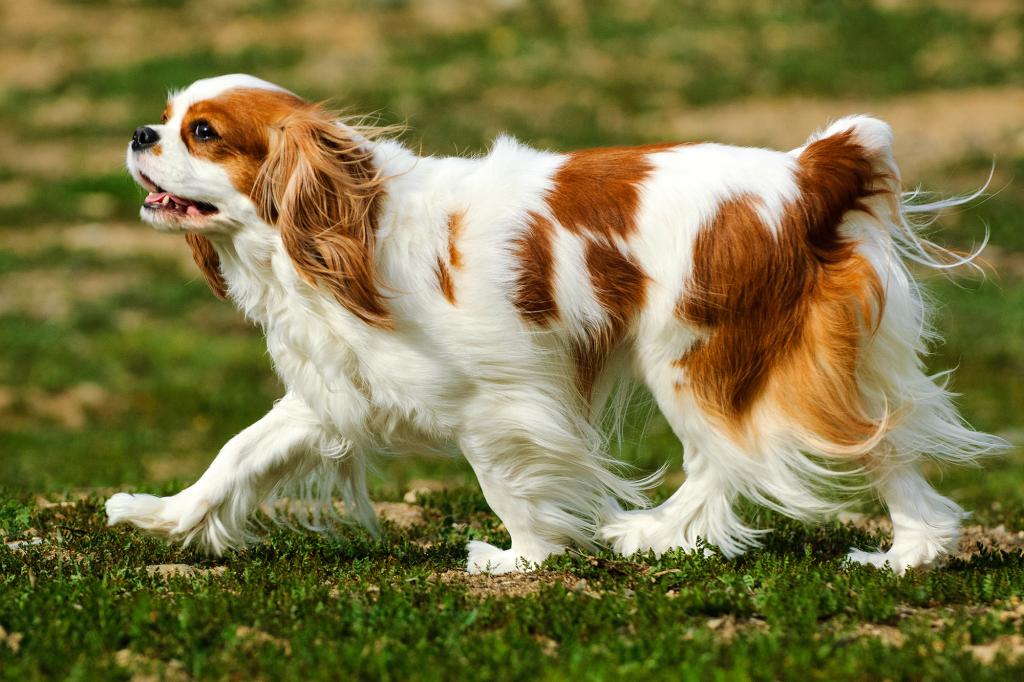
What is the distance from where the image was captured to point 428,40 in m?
21.7

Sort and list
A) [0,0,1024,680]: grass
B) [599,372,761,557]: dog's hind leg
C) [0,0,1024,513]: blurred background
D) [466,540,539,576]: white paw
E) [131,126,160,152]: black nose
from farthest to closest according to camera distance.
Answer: [0,0,1024,513]: blurred background, [466,540,539,576]: white paw, [599,372,761,557]: dog's hind leg, [131,126,160,152]: black nose, [0,0,1024,680]: grass

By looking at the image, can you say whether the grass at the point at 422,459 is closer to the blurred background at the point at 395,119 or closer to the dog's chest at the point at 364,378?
the blurred background at the point at 395,119

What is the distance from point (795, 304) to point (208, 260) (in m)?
2.26

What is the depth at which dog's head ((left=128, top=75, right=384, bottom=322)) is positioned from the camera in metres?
4.87

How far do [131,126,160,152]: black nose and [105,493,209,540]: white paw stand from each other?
141 centimetres

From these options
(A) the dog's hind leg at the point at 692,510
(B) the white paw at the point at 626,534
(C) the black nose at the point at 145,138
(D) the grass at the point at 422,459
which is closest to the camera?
(D) the grass at the point at 422,459

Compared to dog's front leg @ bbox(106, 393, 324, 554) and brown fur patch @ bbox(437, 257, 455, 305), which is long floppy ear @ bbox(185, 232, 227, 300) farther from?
brown fur patch @ bbox(437, 257, 455, 305)

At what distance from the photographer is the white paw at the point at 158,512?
5461 mm

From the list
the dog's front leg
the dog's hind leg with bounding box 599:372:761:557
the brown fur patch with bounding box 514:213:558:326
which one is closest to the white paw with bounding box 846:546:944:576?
the dog's hind leg with bounding box 599:372:761:557

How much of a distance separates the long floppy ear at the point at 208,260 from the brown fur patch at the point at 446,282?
37.3 inches

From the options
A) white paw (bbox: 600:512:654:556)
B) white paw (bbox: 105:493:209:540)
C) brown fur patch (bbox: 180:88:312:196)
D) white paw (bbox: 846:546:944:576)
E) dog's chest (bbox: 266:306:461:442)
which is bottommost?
white paw (bbox: 846:546:944:576)

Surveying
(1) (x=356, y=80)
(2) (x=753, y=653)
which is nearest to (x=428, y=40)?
(1) (x=356, y=80)

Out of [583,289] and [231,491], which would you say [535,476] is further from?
[231,491]

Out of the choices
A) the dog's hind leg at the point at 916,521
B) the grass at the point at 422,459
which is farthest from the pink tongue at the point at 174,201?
the dog's hind leg at the point at 916,521
